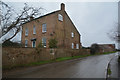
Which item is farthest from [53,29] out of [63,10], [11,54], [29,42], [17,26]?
[11,54]

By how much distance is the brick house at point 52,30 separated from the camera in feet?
71.5

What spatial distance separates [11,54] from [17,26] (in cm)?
394

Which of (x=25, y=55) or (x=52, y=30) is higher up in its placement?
(x=52, y=30)

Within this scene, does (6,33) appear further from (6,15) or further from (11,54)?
(11,54)

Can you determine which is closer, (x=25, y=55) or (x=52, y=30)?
(x=25, y=55)

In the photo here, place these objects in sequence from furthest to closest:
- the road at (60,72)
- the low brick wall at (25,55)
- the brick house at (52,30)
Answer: the brick house at (52,30)
the low brick wall at (25,55)
the road at (60,72)

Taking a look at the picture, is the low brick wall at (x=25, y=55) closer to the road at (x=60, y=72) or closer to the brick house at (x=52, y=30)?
the road at (x=60, y=72)

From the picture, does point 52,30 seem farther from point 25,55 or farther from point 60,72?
point 60,72

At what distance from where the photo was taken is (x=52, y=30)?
21438mm

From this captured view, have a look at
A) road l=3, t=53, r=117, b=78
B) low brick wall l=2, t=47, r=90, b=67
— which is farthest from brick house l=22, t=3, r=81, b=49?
road l=3, t=53, r=117, b=78

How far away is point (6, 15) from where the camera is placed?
10945mm

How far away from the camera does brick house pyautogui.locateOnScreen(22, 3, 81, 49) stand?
21.8 m

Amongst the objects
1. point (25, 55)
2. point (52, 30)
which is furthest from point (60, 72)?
point (52, 30)

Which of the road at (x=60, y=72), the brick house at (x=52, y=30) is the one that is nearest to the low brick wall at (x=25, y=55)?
the road at (x=60, y=72)
